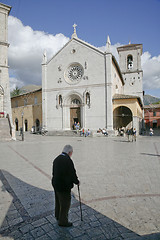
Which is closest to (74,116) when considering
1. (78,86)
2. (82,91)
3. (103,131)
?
(82,91)

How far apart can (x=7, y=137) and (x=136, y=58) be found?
3176cm

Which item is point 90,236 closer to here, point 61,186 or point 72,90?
point 61,186

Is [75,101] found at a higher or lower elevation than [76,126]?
higher

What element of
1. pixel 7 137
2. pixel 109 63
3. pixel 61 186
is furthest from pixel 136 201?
pixel 109 63

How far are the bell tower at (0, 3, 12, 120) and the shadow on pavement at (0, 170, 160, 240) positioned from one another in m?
25.9

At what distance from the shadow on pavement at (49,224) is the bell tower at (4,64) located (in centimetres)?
2593

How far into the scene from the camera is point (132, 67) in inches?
1558

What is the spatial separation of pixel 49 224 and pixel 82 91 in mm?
25739

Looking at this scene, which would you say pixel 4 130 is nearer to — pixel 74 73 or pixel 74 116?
pixel 74 116

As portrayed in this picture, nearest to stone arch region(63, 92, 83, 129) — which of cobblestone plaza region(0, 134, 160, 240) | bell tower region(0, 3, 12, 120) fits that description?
bell tower region(0, 3, 12, 120)

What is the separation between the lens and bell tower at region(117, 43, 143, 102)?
127ft

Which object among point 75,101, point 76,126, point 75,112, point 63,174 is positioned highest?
point 75,101

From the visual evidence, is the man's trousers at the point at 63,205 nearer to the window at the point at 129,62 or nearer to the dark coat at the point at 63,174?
the dark coat at the point at 63,174

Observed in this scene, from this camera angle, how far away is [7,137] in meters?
20.8
